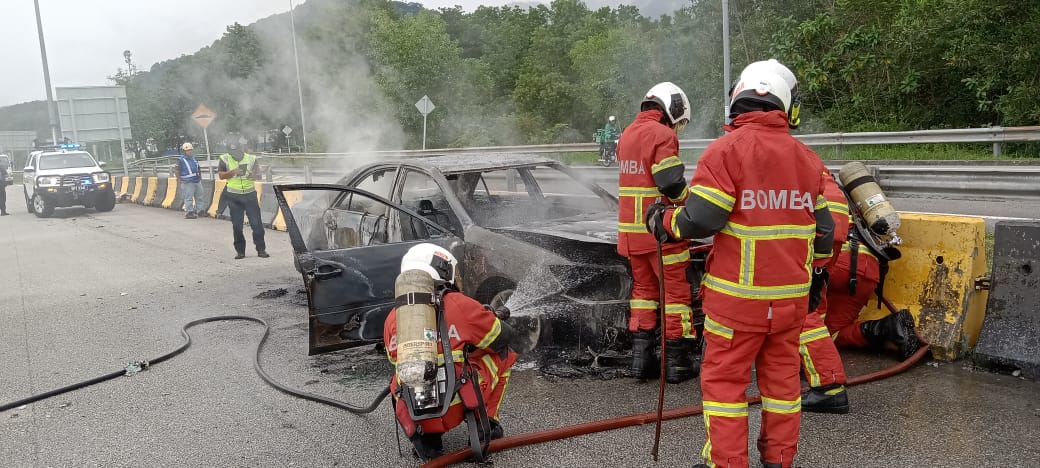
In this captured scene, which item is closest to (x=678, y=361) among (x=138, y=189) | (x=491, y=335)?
(x=491, y=335)

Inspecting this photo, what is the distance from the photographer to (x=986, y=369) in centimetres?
444

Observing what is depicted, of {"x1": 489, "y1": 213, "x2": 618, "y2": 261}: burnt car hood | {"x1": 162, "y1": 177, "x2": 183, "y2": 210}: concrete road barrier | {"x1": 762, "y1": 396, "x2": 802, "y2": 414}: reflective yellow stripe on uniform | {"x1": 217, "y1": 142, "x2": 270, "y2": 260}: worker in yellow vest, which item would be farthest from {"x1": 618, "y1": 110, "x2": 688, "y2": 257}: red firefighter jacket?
{"x1": 162, "y1": 177, "x2": 183, "y2": 210}: concrete road barrier

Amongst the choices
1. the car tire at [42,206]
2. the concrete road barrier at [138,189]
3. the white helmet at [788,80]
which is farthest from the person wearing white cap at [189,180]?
the white helmet at [788,80]

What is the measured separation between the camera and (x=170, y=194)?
19.0m

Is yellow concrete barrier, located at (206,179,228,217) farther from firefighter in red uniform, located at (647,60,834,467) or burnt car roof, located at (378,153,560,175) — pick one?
firefighter in red uniform, located at (647,60,834,467)

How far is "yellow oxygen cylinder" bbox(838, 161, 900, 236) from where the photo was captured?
4.54 meters

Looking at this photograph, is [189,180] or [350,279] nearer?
[350,279]

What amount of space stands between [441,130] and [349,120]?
7.42m

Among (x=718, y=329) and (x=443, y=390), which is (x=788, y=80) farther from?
(x=443, y=390)

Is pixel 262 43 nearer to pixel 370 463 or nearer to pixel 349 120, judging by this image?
pixel 349 120

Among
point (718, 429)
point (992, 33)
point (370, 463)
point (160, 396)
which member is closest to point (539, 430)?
point (370, 463)

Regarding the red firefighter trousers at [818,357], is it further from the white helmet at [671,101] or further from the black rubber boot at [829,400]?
the white helmet at [671,101]

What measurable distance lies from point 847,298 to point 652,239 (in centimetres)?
141

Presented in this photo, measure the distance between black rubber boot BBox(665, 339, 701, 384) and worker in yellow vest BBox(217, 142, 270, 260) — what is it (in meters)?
6.95
